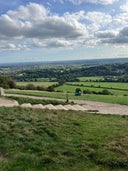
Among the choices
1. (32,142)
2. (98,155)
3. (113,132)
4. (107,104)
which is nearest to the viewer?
(98,155)

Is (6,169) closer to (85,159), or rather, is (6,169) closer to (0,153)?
(0,153)

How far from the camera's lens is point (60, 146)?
332 inches

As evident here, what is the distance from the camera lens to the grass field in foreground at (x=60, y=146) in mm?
7047

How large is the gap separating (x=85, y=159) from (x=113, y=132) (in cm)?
349

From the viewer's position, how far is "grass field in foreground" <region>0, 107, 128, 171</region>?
705 centimetres

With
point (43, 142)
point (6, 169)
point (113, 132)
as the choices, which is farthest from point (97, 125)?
point (6, 169)

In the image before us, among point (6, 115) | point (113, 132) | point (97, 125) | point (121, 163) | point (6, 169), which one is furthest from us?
point (6, 115)

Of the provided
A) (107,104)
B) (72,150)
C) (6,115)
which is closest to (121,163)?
(72,150)

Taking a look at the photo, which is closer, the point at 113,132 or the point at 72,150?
the point at 72,150

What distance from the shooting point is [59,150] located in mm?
8008

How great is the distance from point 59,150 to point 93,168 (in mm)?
1448

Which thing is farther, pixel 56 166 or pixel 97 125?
pixel 97 125

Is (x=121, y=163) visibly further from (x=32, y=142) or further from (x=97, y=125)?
(x=97, y=125)

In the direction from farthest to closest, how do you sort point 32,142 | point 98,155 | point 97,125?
point 97,125 → point 32,142 → point 98,155
